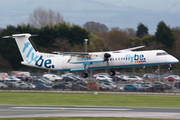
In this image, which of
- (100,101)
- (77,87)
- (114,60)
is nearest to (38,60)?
(100,101)

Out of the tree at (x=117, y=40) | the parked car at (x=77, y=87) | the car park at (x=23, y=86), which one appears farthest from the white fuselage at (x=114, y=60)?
the tree at (x=117, y=40)

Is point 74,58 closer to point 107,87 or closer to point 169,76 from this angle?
point 107,87

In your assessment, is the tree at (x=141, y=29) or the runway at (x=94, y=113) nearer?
the runway at (x=94, y=113)

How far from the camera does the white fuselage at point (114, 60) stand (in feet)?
103

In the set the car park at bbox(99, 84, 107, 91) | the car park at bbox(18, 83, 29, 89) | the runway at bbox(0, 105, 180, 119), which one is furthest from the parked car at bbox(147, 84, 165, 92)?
the car park at bbox(18, 83, 29, 89)

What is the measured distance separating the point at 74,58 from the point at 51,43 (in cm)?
5027

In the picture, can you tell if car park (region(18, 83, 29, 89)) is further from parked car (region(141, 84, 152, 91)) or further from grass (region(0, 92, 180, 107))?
parked car (region(141, 84, 152, 91))

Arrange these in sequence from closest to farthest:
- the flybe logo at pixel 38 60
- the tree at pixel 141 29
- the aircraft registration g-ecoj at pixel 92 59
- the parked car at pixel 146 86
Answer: the aircraft registration g-ecoj at pixel 92 59
the flybe logo at pixel 38 60
the parked car at pixel 146 86
the tree at pixel 141 29

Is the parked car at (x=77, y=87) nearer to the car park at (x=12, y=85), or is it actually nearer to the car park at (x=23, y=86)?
the car park at (x=23, y=86)

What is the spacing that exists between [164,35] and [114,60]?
162 ft

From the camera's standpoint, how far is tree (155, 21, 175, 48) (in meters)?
76.7

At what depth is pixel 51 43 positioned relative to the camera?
276 feet

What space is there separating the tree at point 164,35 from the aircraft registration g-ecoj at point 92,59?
145 ft

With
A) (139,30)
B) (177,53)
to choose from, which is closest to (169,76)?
(177,53)
